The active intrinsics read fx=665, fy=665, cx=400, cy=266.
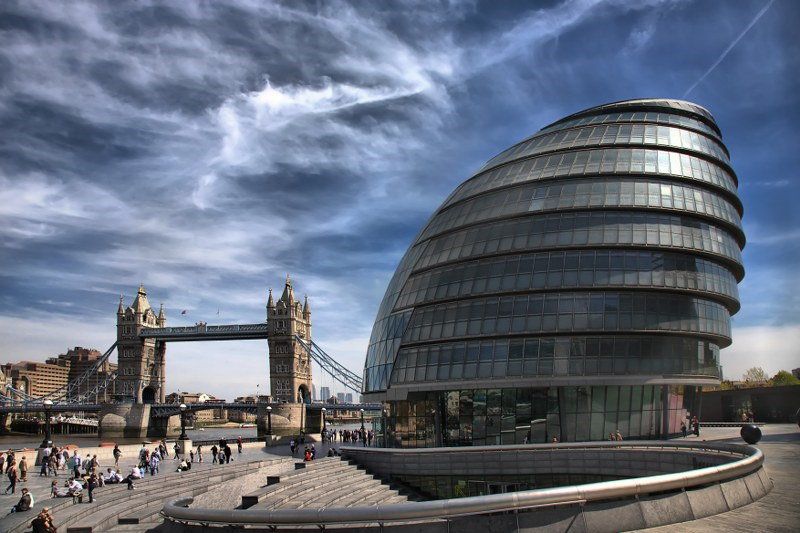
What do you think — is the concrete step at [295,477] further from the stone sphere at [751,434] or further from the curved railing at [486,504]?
the stone sphere at [751,434]

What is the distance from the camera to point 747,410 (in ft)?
211

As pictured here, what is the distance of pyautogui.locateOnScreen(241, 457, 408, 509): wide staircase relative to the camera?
26.2 m

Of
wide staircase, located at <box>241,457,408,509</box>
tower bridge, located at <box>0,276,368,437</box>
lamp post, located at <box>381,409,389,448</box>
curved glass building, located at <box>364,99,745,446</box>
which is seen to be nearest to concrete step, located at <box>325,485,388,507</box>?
wide staircase, located at <box>241,457,408,509</box>

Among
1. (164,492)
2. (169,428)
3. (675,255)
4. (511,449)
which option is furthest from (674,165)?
(169,428)

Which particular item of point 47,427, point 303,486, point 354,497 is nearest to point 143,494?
point 303,486

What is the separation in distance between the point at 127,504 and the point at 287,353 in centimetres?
15818

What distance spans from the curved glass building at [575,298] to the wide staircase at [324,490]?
7.84m

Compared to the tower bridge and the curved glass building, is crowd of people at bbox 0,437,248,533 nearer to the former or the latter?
the curved glass building

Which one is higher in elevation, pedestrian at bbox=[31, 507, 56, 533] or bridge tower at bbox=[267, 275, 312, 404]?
bridge tower at bbox=[267, 275, 312, 404]

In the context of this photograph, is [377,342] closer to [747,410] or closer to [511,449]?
[511,449]

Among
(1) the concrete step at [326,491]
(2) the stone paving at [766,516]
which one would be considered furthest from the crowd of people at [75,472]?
(2) the stone paving at [766,516]

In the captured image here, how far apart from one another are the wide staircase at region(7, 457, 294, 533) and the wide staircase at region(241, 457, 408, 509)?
12.6 feet

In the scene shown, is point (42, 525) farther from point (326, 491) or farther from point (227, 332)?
point (227, 332)

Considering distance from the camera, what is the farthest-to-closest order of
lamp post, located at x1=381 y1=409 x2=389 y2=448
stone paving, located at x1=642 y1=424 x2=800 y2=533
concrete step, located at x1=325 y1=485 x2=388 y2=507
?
lamp post, located at x1=381 y1=409 x2=389 y2=448
concrete step, located at x1=325 y1=485 x2=388 y2=507
stone paving, located at x1=642 y1=424 x2=800 y2=533
